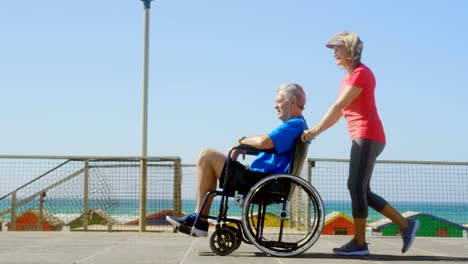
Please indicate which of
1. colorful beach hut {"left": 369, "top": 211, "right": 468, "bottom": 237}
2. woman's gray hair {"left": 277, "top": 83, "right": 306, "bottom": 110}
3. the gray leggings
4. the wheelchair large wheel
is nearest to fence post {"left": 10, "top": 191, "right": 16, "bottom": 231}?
colorful beach hut {"left": 369, "top": 211, "right": 468, "bottom": 237}

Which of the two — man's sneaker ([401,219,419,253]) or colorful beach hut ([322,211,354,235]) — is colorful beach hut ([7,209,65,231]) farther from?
man's sneaker ([401,219,419,253])

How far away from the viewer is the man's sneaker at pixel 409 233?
423cm

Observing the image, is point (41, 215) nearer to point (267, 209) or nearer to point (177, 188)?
point (177, 188)

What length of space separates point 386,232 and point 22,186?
4023mm

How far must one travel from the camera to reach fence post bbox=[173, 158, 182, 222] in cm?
699

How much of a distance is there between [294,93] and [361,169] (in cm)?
62

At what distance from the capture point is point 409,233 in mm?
4258

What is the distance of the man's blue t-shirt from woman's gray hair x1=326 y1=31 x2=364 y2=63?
525 mm

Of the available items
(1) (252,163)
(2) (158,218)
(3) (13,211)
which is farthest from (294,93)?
(3) (13,211)

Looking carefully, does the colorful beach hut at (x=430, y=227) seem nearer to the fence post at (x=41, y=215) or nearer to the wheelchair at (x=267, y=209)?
the wheelchair at (x=267, y=209)

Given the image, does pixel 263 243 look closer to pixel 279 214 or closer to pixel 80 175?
pixel 279 214

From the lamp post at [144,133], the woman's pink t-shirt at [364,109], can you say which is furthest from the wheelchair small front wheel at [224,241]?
the lamp post at [144,133]

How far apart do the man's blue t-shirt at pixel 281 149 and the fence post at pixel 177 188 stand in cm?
305

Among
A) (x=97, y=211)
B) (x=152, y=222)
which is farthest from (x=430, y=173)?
(x=97, y=211)
